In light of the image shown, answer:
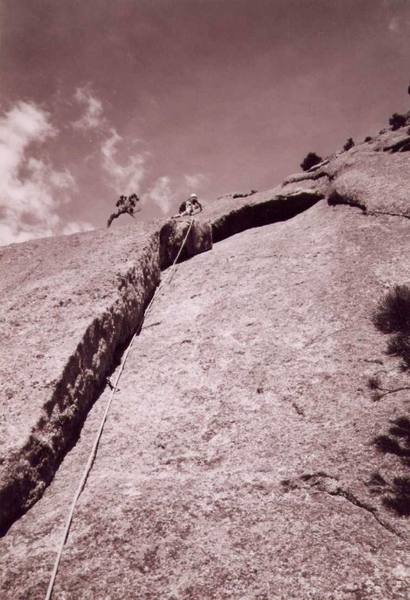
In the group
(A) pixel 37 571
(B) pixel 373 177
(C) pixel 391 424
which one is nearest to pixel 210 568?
(A) pixel 37 571

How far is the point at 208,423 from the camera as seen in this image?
12.4 ft

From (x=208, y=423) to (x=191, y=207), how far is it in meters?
7.87

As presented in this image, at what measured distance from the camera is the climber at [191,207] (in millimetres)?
10336

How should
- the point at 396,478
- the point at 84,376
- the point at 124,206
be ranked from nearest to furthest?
the point at 396,478
the point at 84,376
the point at 124,206

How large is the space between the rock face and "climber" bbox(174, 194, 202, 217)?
12.8 feet

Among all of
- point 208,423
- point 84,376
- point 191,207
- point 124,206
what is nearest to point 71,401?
point 84,376

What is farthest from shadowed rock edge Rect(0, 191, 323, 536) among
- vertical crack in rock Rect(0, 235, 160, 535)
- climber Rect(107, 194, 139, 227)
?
climber Rect(107, 194, 139, 227)

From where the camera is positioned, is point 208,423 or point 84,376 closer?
point 208,423

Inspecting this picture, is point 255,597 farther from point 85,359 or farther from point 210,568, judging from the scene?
point 85,359

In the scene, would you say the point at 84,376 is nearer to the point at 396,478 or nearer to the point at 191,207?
the point at 396,478

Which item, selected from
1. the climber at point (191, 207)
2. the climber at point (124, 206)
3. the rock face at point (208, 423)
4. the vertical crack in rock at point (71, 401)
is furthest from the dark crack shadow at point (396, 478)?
the climber at point (124, 206)

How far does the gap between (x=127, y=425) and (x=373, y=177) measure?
7.46 m

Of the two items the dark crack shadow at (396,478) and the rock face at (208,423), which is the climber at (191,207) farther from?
the dark crack shadow at (396,478)

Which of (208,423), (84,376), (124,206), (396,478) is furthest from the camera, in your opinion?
(124,206)
